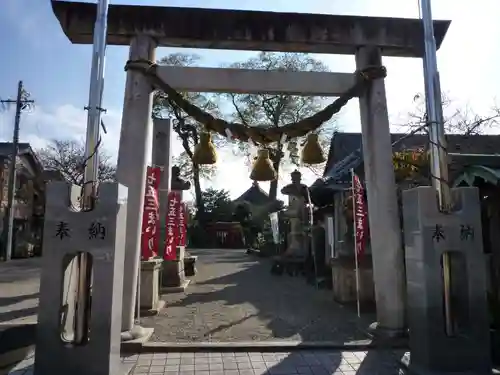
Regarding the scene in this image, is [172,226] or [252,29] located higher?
[252,29]

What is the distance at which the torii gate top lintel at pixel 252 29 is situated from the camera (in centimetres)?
668

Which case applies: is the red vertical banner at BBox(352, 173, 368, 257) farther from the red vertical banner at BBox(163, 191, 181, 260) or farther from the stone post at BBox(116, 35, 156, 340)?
the red vertical banner at BBox(163, 191, 181, 260)

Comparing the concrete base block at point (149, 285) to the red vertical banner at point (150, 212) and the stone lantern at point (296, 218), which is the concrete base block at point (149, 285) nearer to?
the red vertical banner at point (150, 212)

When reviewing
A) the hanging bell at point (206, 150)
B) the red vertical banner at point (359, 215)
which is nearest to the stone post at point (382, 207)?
the red vertical banner at point (359, 215)

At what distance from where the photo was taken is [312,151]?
762 cm

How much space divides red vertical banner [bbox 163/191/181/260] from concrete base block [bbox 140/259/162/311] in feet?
4.80

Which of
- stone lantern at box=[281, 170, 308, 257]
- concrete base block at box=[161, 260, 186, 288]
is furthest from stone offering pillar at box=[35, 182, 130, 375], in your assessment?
stone lantern at box=[281, 170, 308, 257]

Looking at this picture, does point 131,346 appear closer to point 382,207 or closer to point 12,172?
point 382,207

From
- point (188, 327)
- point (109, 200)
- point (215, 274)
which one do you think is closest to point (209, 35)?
point (109, 200)

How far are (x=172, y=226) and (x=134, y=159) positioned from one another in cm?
535

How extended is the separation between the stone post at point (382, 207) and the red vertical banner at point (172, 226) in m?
6.18

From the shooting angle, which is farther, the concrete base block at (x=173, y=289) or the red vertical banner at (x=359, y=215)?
the concrete base block at (x=173, y=289)

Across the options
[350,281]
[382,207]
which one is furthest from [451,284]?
[350,281]

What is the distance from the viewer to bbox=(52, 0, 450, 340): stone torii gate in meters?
6.50
